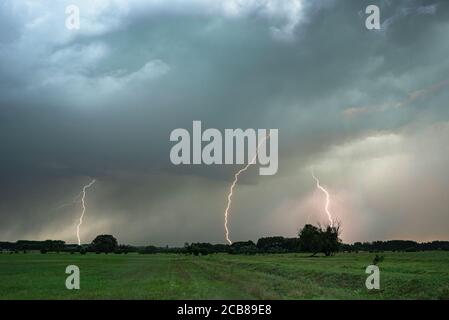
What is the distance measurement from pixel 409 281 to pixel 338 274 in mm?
12414

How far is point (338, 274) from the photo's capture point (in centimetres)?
5181

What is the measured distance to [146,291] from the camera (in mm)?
39000

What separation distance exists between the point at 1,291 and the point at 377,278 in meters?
32.2

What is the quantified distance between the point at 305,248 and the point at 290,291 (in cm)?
14068
